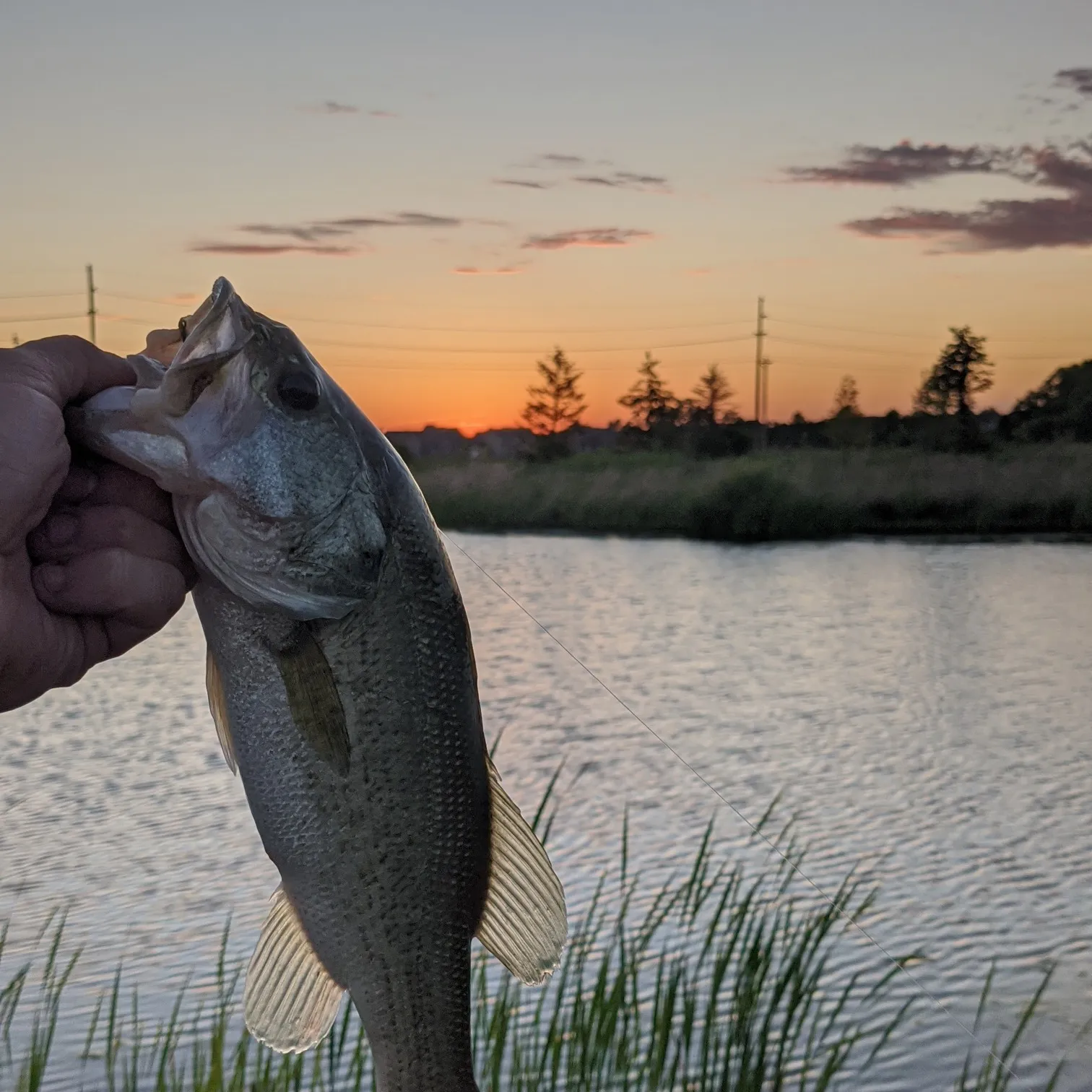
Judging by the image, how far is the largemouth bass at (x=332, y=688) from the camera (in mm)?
1695

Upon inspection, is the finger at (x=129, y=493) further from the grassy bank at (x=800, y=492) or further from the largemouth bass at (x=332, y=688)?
the grassy bank at (x=800, y=492)

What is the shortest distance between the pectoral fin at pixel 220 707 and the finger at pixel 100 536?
17 centimetres

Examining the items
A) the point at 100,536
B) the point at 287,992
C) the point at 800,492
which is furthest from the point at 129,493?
the point at 800,492

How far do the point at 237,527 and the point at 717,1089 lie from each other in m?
3.91

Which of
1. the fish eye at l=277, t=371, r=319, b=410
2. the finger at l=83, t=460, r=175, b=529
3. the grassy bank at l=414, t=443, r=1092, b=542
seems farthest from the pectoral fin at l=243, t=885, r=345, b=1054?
the grassy bank at l=414, t=443, r=1092, b=542

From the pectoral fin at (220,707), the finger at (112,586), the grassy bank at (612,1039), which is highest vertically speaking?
the finger at (112,586)

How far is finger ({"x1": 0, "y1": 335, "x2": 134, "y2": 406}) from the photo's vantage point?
1.70 m

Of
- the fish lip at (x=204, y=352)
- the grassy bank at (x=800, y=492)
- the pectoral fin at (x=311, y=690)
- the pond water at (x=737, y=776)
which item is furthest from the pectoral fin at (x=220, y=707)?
the grassy bank at (x=800, y=492)

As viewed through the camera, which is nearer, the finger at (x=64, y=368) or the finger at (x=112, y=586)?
the finger at (x=64, y=368)

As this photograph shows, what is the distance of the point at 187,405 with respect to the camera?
5.44 ft

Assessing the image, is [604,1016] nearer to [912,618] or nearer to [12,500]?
[12,500]

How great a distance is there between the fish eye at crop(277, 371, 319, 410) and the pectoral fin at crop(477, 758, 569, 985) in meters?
0.64

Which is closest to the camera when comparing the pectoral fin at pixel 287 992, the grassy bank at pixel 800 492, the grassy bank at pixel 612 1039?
the pectoral fin at pixel 287 992

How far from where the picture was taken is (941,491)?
2767cm
